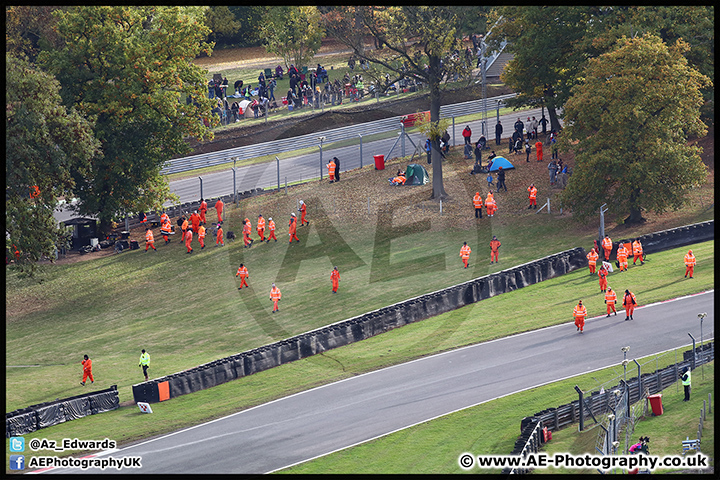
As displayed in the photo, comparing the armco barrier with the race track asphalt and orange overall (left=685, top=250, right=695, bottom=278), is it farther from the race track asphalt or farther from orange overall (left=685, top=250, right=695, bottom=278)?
orange overall (left=685, top=250, right=695, bottom=278)

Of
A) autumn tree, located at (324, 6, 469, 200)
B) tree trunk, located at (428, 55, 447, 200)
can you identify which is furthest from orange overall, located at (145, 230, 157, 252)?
tree trunk, located at (428, 55, 447, 200)

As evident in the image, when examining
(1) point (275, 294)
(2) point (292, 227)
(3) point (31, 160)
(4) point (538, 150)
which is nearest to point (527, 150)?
(4) point (538, 150)


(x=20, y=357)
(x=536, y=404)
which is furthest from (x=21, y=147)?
(x=536, y=404)

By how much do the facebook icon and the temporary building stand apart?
99.5 feet

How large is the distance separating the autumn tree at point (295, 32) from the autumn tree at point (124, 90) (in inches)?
885

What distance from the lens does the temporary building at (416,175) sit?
51125mm

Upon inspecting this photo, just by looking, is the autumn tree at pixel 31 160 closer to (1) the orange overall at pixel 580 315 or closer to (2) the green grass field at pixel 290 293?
(2) the green grass field at pixel 290 293

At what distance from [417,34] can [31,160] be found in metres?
20.6

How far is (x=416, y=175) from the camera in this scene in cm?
5125

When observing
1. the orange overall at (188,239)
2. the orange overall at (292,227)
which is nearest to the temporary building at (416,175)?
the orange overall at (292,227)

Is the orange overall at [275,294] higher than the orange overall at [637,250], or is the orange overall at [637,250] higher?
the orange overall at [637,250]

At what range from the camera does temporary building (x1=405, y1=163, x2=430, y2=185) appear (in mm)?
51125

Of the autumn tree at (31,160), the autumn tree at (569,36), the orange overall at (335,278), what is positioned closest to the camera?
the autumn tree at (31,160)

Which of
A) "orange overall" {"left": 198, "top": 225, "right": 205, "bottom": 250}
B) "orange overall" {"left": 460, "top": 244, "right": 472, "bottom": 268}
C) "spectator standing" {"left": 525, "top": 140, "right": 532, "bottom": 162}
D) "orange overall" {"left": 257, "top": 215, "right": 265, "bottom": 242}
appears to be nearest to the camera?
"orange overall" {"left": 460, "top": 244, "right": 472, "bottom": 268}
